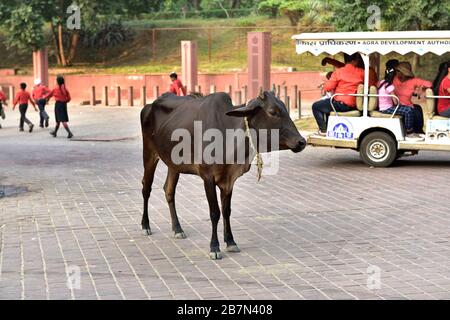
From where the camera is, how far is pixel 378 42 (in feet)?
47.2

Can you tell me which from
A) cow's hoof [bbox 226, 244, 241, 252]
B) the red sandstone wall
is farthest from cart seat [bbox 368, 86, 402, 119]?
the red sandstone wall

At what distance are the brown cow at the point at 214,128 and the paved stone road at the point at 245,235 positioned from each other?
518mm

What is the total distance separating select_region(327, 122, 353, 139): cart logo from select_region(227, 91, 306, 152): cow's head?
6721mm

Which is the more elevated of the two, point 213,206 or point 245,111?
point 245,111

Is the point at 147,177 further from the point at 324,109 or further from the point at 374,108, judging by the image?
the point at 374,108

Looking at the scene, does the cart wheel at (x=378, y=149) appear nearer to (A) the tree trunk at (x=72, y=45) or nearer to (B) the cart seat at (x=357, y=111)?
(B) the cart seat at (x=357, y=111)

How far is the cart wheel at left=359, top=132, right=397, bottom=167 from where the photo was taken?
47.4ft

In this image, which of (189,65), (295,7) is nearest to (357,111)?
(189,65)

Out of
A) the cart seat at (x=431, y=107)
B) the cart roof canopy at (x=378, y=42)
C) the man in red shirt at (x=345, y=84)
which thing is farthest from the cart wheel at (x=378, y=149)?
the cart roof canopy at (x=378, y=42)

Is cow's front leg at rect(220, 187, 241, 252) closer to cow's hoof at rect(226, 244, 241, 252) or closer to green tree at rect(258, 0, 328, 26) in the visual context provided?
cow's hoof at rect(226, 244, 241, 252)

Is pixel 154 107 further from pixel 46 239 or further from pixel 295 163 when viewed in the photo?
pixel 295 163

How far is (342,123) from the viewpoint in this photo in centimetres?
1470

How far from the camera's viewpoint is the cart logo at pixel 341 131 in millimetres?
14664

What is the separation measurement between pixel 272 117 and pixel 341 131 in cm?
685
